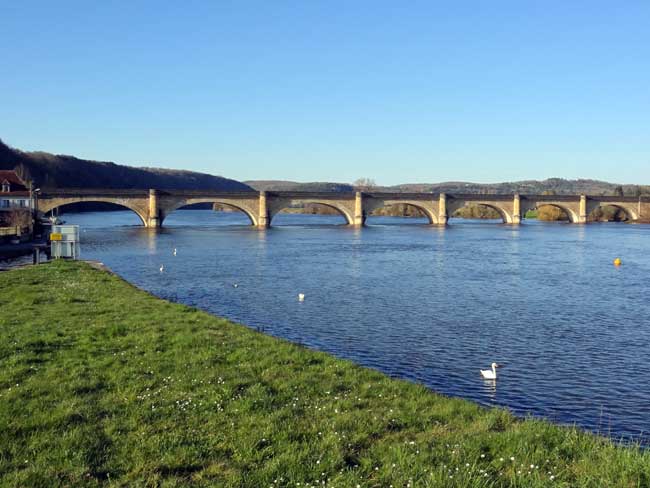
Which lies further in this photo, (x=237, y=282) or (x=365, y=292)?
(x=237, y=282)

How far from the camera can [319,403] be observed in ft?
37.3

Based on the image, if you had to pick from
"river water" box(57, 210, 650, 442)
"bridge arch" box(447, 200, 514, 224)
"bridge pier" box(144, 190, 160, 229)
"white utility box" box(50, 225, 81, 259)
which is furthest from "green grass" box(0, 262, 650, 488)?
"bridge arch" box(447, 200, 514, 224)

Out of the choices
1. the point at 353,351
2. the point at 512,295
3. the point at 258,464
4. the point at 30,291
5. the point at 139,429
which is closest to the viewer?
the point at 258,464

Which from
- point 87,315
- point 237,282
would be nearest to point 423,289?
point 237,282

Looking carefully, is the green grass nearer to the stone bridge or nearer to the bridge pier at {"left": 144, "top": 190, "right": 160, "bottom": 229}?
the stone bridge

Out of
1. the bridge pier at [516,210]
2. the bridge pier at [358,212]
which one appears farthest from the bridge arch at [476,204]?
the bridge pier at [358,212]

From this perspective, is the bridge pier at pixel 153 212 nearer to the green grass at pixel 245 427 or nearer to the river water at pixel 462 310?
the river water at pixel 462 310

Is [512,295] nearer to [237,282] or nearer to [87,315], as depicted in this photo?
[237,282]

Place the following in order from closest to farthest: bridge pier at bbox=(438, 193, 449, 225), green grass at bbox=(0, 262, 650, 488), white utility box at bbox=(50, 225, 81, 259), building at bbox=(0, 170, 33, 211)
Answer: green grass at bbox=(0, 262, 650, 488) → white utility box at bbox=(50, 225, 81, 259) → building at bbox=(0, 170, 33, 211) → bridge pier at bbox=(438, 193, 449, 225)

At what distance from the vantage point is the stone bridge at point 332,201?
91.1m

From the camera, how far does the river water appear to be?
16.5 m

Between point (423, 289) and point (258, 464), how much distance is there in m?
27.5

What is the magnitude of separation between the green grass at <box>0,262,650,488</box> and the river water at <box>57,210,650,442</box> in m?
4.24

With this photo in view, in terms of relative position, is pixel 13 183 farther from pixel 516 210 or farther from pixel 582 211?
pixel 582 211
